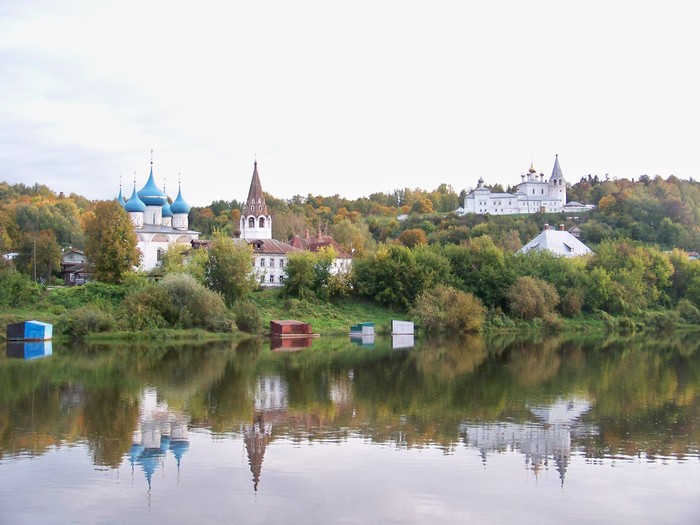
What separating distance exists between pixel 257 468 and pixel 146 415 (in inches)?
231

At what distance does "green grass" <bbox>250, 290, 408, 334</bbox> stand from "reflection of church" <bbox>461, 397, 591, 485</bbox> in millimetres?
28054

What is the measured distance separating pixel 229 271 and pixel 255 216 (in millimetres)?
12710

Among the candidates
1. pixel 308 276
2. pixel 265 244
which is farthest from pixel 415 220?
pixel 308 276

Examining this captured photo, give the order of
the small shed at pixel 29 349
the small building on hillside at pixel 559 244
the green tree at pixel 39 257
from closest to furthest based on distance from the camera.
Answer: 1. the small shed at pixel 29 349
2. the green tree at pixel 39 257
3. the small building on hillside at pixel 559 244

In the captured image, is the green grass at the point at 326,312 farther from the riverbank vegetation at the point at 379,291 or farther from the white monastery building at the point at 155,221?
the white monastery building at the point at 155,221

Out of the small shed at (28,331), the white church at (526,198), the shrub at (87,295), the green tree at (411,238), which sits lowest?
the small shed at (28,331)

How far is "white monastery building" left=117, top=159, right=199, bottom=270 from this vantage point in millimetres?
57969

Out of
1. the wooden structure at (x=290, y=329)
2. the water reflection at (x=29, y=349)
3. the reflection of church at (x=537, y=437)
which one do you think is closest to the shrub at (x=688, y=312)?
the wooden structure at (x=290, y=329)

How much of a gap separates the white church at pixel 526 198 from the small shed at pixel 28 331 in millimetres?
73781

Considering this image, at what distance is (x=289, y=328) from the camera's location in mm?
44625

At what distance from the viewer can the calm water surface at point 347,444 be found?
41.9 feet

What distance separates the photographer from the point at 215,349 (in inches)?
1469

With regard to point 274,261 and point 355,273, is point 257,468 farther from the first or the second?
point 274,261

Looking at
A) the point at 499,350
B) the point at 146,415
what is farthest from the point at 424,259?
the point at 146,415
